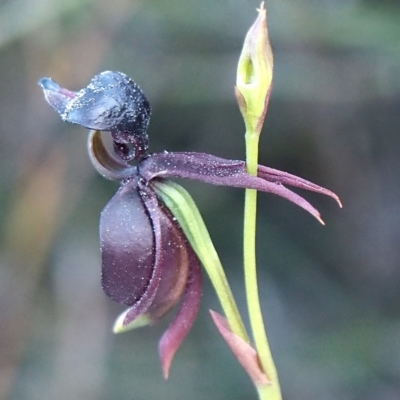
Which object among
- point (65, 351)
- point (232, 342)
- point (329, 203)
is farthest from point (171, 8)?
point (232, 342)

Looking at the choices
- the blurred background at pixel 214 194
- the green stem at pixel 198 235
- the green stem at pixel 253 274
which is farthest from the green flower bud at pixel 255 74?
the blurred background at pixel 214 194

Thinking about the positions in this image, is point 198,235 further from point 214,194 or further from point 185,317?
point 214,194

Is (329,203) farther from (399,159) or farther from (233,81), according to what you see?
(233,81)

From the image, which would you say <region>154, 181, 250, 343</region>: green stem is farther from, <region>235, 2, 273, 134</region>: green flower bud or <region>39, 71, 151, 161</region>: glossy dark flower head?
<region>235, 2, 273, 134</region>: green flower bud

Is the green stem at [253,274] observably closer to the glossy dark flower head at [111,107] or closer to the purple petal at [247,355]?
the purple petal at [247,355]

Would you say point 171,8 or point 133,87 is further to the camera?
point 171,8

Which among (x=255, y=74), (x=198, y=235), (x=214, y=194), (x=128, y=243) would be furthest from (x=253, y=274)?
(x=214, y=194)
